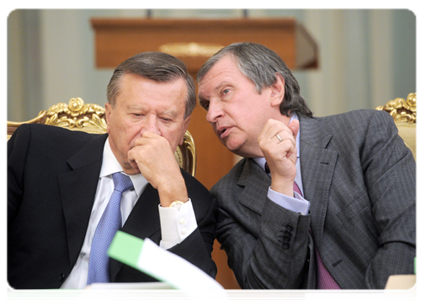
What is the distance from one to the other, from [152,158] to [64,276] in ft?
1.33

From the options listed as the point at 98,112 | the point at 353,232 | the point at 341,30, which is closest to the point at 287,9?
Result: the point at 341,30

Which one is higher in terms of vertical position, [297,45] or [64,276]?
[297,45]

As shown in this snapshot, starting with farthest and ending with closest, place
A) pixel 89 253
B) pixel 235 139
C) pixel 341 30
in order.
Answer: pixel 341 30
pixel 235 139
pixel 89 253

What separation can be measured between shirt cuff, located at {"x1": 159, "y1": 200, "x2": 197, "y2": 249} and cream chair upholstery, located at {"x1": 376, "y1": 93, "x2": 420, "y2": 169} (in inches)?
39.5

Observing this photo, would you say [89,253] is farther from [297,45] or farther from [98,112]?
[297,45]

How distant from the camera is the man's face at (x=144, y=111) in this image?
4.52 feet

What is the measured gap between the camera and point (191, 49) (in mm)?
2311

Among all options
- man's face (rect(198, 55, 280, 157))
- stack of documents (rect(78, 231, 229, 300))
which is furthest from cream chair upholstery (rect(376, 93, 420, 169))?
stack of documents (rect(78, 231, 229, 300))

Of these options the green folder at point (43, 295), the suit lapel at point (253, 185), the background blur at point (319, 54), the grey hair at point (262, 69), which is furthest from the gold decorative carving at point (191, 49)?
the background blur at point (319, 54)

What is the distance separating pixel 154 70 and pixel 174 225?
0.49 metres

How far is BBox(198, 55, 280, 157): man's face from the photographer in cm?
157

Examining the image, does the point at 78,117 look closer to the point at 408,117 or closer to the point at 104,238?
the point at 104,238

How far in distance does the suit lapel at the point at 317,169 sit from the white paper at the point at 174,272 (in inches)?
30.0

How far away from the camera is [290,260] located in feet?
4.33
